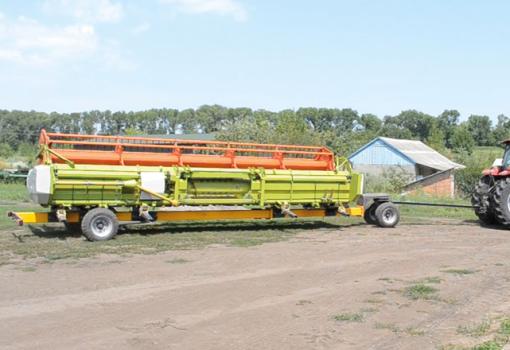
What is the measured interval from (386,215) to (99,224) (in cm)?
756

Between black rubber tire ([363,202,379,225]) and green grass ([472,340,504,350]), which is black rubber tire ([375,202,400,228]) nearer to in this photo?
black rubber tire ([363,202,379,225])

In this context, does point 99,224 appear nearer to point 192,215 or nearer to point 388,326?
point 192,215

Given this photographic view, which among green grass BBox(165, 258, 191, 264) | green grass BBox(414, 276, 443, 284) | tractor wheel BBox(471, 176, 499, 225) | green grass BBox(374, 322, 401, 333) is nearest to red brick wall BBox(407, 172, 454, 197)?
tractor wheel BBox(471, 176, 499, 225)

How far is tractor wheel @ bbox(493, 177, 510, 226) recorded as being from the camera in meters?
16.3

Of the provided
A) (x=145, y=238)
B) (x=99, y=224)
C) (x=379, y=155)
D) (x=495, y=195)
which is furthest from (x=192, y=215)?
(x=379, y=155)

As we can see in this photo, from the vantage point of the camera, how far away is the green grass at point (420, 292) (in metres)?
8.23

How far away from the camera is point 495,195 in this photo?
16453 mm

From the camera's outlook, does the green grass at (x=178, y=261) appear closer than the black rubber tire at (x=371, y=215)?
Yes

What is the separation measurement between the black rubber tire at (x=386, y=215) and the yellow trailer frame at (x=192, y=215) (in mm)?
437

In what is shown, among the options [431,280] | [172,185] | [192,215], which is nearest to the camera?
[431,280]

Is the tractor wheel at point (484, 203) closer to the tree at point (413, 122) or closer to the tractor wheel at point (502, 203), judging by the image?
the tractor wheel at point (502, 203)

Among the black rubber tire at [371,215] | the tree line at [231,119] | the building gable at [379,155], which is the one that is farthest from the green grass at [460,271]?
the tree line at [231,119]

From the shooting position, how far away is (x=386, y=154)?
5459 cm

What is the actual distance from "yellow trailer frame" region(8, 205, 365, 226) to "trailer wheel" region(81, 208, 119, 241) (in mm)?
494
